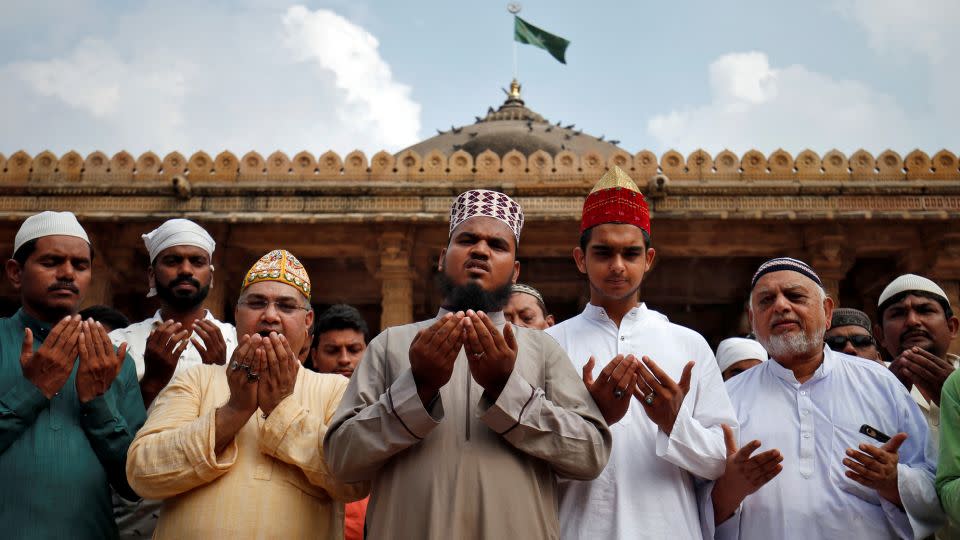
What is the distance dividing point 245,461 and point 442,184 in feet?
18.1

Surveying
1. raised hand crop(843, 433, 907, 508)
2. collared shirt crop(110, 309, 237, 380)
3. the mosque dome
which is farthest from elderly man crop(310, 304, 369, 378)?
the mosque dome

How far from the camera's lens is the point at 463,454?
2.11 meters

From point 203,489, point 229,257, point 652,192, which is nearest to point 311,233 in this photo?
point 229,257

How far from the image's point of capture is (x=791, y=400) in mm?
2893

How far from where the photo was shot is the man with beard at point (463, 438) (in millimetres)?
2008

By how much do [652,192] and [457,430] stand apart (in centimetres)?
578

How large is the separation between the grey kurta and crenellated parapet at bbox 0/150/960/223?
541 cm

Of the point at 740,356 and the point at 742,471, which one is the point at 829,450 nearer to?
the point at 742,471

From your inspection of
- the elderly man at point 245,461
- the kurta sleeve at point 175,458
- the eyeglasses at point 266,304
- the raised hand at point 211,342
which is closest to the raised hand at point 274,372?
the elderly man at point 245,461

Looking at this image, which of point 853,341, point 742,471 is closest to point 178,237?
point 742,471

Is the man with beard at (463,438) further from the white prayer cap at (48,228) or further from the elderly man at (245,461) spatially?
the white prayer cap at (48,228)

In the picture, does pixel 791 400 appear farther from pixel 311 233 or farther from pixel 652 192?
pixel 311 233

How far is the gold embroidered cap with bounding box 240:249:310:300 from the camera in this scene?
2.80 meters

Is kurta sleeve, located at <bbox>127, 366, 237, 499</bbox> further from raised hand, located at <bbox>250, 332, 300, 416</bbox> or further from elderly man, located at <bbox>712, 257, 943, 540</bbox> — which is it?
elderly man, located at <bbox>712, 257, 943, 540</bbox>
